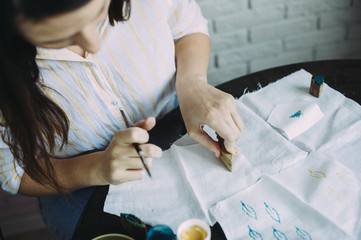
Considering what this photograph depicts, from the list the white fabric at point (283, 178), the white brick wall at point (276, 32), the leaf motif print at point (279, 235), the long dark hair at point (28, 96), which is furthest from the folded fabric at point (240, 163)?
the white brick wall at point (276, 32)

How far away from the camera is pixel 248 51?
4.42 feet

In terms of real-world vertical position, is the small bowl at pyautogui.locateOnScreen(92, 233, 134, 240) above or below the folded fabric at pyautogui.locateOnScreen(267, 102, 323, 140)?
below

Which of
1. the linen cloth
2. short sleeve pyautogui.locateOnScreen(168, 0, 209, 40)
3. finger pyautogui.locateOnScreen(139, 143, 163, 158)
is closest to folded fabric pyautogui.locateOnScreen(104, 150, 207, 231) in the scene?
the linen cloth

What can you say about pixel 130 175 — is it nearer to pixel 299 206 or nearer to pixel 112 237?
pixel 112 237

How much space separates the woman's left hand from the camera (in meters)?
0.67

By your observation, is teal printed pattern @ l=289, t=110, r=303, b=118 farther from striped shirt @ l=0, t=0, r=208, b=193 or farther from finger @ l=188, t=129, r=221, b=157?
striped shirt @ l=0, t=0, r=208, b=193

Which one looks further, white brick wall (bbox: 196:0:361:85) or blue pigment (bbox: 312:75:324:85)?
white brick wall (bbox: 196:0:361:85)

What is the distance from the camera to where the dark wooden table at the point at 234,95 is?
0.63 m

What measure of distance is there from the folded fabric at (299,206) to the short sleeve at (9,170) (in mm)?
461

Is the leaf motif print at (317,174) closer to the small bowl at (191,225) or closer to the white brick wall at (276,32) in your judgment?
the small bowl at (191,225)

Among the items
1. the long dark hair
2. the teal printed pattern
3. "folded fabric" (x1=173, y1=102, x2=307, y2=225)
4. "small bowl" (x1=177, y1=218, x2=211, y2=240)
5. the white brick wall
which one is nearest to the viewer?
the long dark hair

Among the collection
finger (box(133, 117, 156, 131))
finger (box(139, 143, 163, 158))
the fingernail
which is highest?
finger (box(133, 117, 156, 131))

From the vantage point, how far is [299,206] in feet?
1.94

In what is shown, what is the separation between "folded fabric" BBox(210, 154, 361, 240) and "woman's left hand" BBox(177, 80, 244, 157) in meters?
0.12
